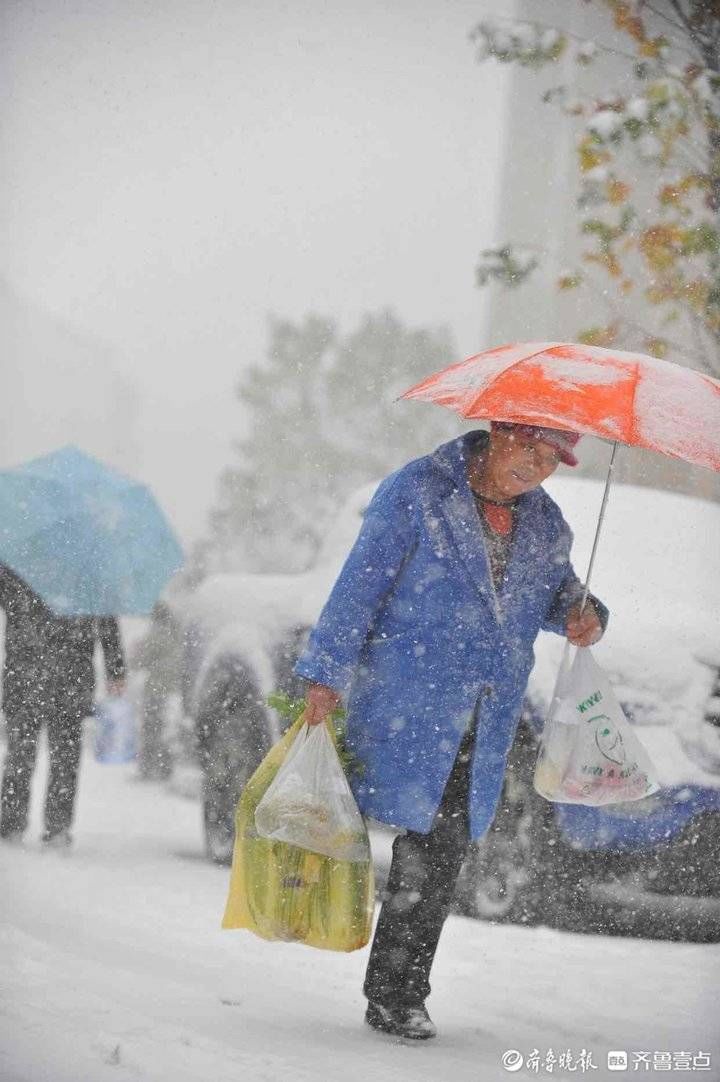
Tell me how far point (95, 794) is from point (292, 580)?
245cm

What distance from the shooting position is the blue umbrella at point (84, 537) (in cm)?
515

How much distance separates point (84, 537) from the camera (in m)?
5.30

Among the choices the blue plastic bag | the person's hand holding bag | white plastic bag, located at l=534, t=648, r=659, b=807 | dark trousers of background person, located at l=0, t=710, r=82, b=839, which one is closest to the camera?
the person's hand holding bag

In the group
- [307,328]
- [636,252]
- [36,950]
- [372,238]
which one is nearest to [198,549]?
[307,328]

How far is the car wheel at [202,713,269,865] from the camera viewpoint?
17.1ft

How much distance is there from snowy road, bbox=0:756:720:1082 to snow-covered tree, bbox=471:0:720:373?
3397 mm

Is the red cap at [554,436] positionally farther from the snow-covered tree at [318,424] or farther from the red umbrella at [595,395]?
the snow-covered tree at [318,424]

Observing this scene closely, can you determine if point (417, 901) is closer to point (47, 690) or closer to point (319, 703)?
point (319, 703)

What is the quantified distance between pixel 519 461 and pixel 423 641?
1.61 ft

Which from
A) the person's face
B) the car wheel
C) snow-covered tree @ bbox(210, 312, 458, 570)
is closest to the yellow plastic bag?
the person's face

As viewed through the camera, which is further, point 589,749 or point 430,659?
point 589,749

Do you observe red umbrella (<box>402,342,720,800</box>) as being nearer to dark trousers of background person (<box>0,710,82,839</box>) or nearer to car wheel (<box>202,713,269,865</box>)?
car wheel (<box>202,713,269,865</box>)

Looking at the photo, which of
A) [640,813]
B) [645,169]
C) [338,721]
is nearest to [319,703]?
[338,721]

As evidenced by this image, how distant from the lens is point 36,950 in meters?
3.55
